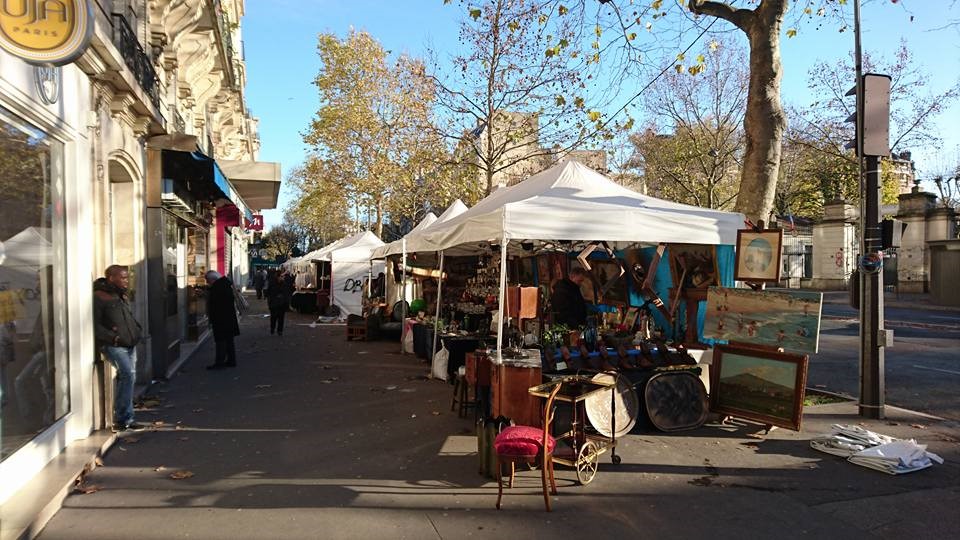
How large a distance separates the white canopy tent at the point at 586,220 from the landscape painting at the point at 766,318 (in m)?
0.69

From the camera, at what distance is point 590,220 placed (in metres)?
6.39

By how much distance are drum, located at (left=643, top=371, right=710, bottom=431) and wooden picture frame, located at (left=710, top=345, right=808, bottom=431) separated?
0.79ft

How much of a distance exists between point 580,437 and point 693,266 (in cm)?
329

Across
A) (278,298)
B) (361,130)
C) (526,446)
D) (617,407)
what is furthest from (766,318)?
(361,130)

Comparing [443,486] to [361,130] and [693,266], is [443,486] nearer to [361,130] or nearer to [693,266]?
[693,266]

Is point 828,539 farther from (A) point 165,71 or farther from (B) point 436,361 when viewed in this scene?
(A) point 165,71

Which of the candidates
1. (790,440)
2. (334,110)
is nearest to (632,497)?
(790,440)

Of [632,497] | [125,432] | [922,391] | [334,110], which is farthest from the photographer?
[334,110]

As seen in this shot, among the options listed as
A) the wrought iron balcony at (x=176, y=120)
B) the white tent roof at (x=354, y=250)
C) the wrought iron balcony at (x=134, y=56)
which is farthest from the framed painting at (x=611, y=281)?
the white tent roof at (x=354, y=250)

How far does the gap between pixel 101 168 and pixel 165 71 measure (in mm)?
6288

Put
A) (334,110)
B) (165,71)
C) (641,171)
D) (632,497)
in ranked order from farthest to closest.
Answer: (641,171) < (334,110) < (165,71) < (632,497)

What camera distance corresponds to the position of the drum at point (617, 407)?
571 cm

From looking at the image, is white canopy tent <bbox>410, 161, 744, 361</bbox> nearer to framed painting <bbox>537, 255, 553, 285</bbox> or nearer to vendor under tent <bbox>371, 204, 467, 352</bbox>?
framed painting <bbox>537, 255, 553, 285</bbox>

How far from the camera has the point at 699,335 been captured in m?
7.61
